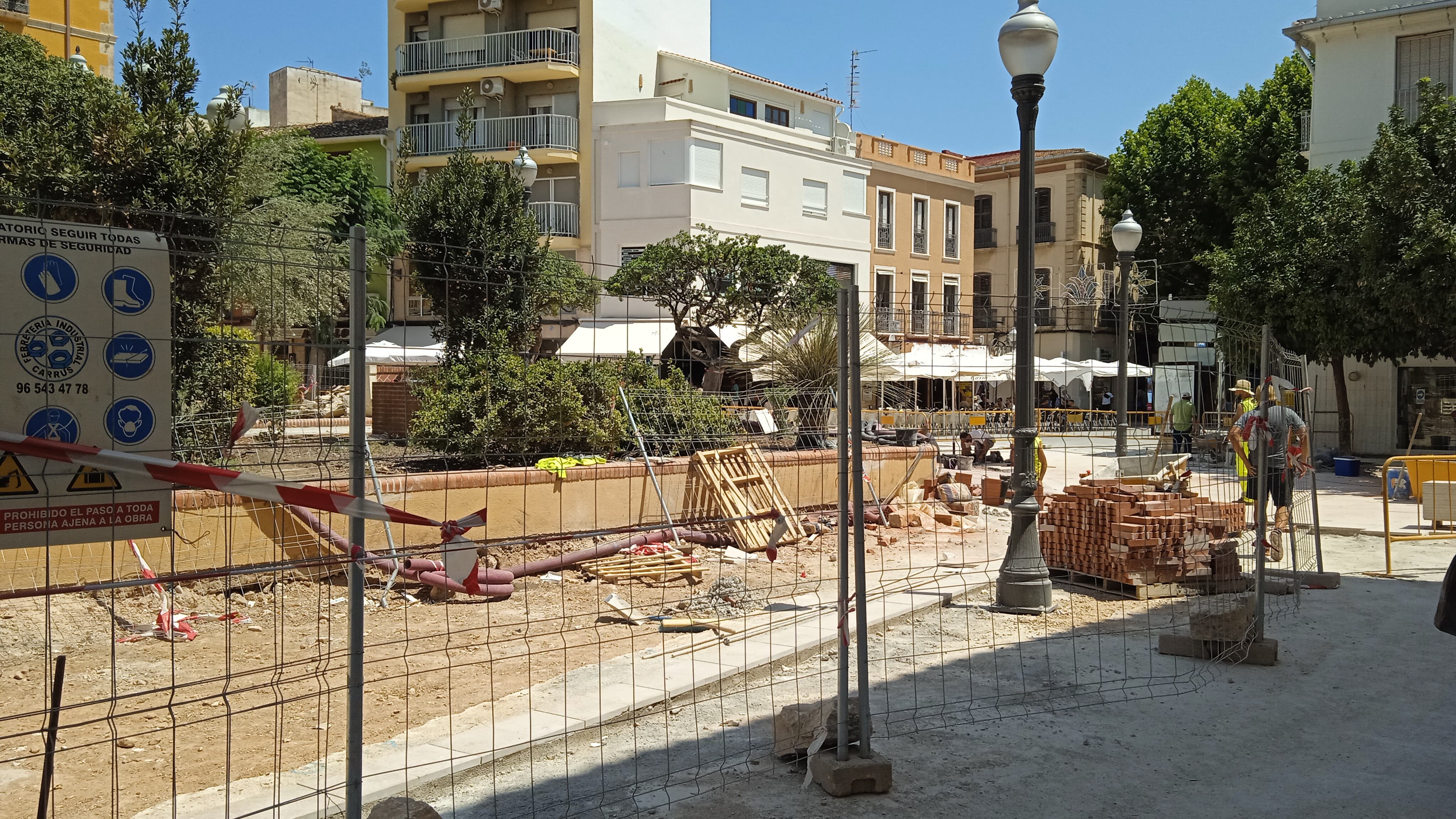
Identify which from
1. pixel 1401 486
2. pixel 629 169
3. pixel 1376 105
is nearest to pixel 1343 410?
pixel 1376 105

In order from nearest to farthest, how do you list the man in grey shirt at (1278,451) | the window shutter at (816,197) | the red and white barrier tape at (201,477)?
1. the red and white barrier tape at (201,477)
2. the man in grey shirt at (1278,451)
3. the window shutter at (816,197)

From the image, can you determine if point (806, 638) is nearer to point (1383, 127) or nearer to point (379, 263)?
point (1383, 127)

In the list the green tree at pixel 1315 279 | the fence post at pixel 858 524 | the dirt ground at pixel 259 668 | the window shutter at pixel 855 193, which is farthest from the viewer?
the window shutter at pixel 855 193

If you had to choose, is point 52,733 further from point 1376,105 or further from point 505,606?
point 1376,105

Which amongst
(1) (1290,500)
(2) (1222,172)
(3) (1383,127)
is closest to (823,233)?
(2) (1222,172)

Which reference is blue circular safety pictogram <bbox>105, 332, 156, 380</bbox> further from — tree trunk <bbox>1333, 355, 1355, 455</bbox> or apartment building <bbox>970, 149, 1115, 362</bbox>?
apartment building <bbox>970, 149, 1115, 362</bbox>

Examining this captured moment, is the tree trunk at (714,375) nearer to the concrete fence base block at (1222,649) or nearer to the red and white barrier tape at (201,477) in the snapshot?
the concrete fence base block at (1222,649)

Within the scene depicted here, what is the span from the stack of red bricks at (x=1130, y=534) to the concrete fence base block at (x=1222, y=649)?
A: 186cm

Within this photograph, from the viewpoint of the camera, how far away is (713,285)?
24.5 m

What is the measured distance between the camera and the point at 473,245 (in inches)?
590

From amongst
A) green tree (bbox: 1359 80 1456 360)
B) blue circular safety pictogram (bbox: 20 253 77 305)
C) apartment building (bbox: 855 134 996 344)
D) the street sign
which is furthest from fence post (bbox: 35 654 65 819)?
apartment building (bbox: 855 134 996 344)

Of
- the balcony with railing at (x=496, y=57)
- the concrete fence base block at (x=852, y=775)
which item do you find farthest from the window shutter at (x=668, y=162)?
the concrete fence base block at (x=852, y=775)

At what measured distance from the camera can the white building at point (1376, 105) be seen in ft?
83.6

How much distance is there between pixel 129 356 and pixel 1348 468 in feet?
75.9
